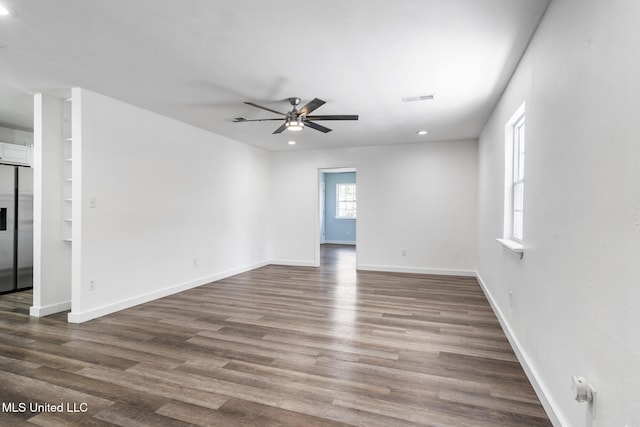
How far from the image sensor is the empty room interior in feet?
5.01

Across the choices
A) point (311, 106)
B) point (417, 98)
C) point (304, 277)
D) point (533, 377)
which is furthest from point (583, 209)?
point (304, 277)

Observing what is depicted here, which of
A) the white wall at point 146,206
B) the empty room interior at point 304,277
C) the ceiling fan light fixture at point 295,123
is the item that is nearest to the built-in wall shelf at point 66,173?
the empty room interior at point 304,277

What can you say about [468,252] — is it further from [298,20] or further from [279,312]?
[298,20]

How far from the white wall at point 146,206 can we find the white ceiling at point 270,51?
0.44 meters

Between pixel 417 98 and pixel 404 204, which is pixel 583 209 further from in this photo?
pixel 404 204

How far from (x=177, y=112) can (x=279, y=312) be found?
292 centimetres

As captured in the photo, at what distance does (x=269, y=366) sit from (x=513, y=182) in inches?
114

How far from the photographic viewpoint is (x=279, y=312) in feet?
13.0

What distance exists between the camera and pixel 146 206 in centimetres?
439

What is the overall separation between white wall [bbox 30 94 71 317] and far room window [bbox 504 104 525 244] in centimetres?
501

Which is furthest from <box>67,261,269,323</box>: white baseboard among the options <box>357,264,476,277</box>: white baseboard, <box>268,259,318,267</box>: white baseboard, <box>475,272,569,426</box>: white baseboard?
<box>475,272,569,426</box>: white baseboard

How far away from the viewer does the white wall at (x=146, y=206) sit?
3.65 m

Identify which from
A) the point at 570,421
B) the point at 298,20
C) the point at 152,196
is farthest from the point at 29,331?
the point at 570,421

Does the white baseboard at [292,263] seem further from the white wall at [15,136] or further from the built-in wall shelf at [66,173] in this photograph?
the white wall at [15,136]
